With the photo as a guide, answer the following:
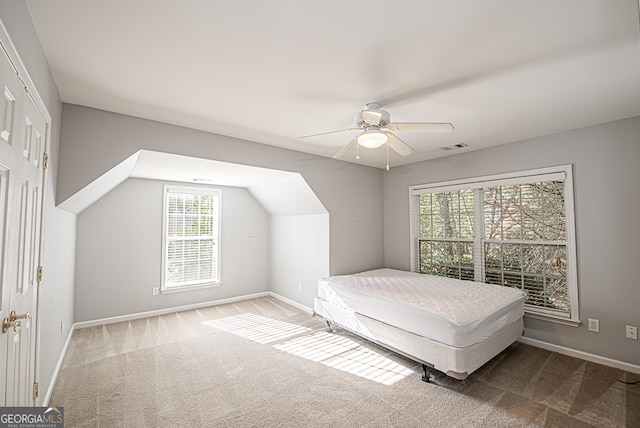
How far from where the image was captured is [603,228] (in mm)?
2865

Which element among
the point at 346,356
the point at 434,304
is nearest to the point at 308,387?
the point at 346,356

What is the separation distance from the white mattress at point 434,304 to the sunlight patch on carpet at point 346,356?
0.41 meters

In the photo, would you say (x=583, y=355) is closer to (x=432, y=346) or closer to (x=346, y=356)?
(x=432, y=346)

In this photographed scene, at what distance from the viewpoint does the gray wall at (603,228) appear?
8.89 ft

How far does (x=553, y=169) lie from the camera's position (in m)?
3.18

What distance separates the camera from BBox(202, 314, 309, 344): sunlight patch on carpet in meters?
3.53

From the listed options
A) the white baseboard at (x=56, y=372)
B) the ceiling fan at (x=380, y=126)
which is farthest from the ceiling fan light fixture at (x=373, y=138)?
the white baseboard at (x=56, y=372)

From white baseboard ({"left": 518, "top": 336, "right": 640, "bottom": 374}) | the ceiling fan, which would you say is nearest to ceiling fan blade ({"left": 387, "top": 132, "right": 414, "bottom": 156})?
the ceiling fan

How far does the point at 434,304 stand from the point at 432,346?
390 millimetres

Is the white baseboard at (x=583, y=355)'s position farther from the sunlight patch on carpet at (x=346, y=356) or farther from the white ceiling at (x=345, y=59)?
the white ceiling at (x=345, y=59)

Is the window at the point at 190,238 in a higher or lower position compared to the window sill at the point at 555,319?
higher

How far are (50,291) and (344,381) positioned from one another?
256 centimetres

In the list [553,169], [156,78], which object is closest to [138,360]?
[156,78]

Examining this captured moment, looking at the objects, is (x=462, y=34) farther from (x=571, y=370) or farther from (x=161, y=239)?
(x=161, y=239)
